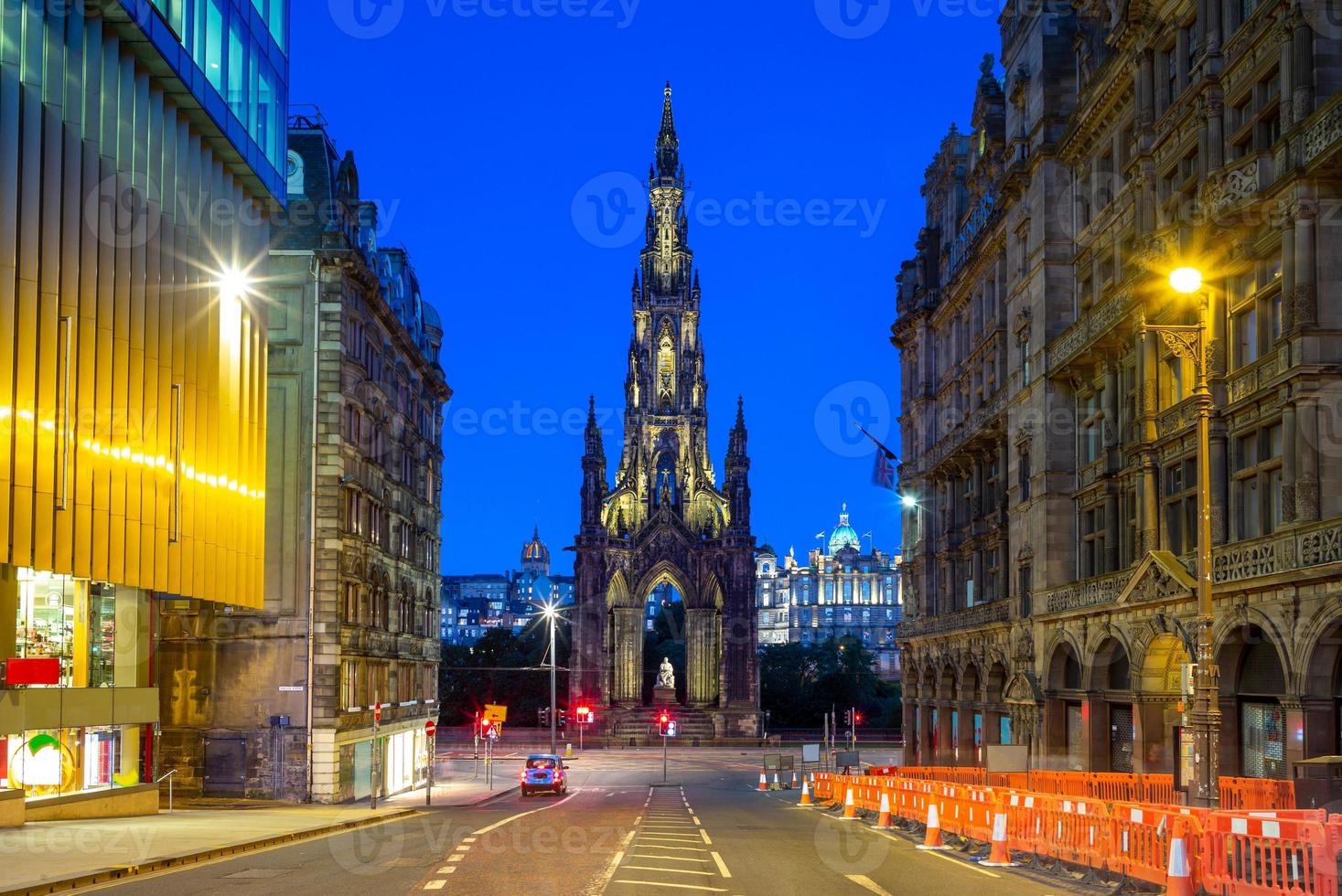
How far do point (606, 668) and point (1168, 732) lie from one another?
9336 cm

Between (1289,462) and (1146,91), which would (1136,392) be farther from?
(1289,462)

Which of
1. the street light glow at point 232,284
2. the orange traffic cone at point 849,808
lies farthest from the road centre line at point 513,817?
the street light glow at point 232,284

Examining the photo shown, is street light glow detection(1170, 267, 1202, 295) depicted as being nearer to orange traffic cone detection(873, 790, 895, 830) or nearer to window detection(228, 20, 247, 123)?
orange traffic cone detection(873, 790, 895, 830)

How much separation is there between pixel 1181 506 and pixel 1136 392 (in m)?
3.72

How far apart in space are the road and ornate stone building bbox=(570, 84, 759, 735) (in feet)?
286

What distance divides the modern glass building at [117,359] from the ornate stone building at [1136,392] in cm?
2222

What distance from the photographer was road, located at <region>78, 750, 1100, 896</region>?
19703 millimetres

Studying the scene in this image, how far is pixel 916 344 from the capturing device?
225ft

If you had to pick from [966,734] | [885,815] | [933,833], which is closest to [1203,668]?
[933,833]

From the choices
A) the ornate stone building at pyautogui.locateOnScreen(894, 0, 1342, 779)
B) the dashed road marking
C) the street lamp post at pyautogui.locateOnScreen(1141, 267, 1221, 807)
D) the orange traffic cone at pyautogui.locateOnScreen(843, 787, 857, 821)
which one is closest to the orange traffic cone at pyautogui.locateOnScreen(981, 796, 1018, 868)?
the street lamp post at pyautogui.locateOnScreen(1141, 267, 1221, 807)

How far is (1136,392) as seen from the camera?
38.2m

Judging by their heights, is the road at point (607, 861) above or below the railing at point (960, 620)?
below

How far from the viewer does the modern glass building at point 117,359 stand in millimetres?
31078

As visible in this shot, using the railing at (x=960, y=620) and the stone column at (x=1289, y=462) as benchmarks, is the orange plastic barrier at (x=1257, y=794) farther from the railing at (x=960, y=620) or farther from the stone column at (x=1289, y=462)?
the railing at (x=960, y=620)
